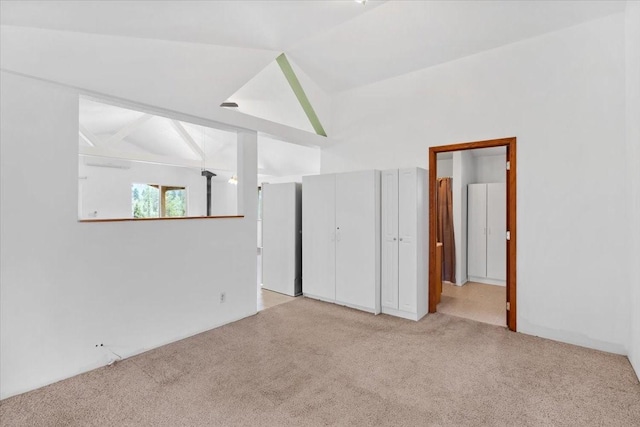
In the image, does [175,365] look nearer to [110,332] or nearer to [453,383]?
[110,332]

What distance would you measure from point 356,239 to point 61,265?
9.62 feet

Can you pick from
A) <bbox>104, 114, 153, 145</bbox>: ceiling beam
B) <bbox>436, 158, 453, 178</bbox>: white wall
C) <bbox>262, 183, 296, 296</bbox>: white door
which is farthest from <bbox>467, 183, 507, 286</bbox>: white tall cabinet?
<bbox>104, 114, 153, 145</bbox>: ceiling beam

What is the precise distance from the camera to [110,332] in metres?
2.66

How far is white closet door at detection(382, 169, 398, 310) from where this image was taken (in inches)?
149

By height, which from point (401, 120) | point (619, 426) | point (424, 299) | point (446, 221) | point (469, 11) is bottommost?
point (619, 426)

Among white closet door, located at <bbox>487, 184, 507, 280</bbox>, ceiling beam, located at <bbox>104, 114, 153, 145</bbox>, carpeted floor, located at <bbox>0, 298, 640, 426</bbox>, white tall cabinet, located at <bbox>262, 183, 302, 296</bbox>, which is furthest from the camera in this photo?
ceiling beam, located at <bbox>104, 114, 153, 145</bbox>

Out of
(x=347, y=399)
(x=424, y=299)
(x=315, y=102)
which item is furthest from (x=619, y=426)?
(x=315, y=102)

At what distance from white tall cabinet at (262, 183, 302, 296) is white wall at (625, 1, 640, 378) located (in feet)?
11.9

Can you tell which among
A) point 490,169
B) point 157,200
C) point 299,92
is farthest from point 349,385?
point 157,200

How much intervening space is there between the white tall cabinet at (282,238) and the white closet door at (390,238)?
1.40 m

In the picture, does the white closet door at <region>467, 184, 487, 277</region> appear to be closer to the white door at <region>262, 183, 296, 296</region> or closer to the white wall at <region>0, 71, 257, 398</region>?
the white door at <region>262, 183, 296, 296</region>

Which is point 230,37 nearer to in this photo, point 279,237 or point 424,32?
point 424,32

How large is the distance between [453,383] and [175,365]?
2.22 meters

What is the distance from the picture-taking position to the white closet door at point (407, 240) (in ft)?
11.9
